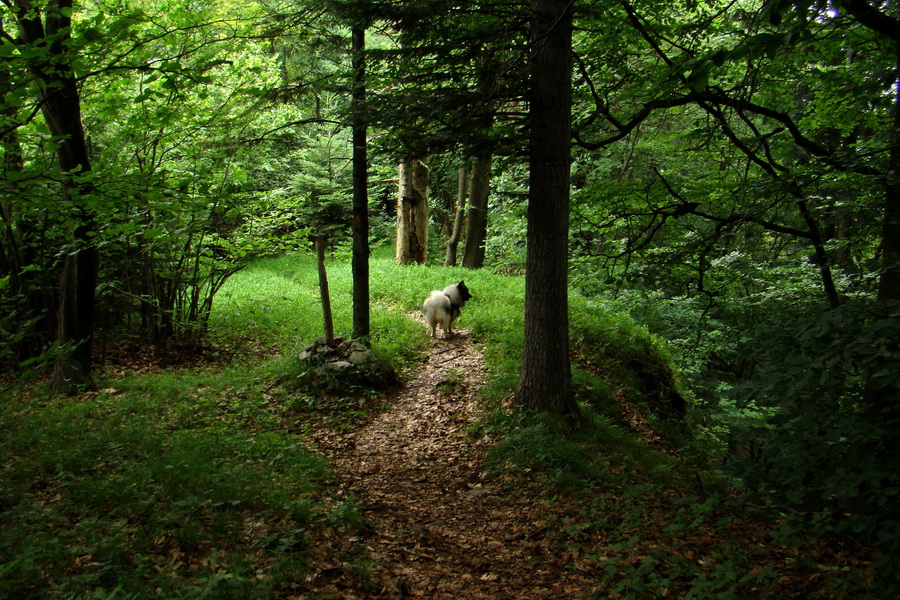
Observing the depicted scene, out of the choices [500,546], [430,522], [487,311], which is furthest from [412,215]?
[500,546]

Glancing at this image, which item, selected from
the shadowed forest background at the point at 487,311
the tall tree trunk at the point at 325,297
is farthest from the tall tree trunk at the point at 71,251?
the tall tree trunk at the point at 325,297

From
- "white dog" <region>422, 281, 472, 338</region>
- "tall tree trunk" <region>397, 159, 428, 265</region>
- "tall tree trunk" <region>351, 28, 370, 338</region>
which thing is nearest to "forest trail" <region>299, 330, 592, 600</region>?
"tall tree trunk" <region>351, 28, 370, 338</region>

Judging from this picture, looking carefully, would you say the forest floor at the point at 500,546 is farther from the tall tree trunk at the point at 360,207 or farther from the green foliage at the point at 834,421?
the tall tree trunk at the point at 360,207

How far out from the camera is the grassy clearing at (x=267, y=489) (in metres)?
3.61

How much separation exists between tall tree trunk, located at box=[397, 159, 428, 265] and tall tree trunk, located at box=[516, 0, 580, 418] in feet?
31.3

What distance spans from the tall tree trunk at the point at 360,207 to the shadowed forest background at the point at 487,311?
0.06 metres

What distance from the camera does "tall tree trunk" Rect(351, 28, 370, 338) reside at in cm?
777

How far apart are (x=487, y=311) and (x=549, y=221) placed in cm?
542

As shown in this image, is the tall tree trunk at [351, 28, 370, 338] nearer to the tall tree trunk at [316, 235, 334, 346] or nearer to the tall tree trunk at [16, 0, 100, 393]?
the tall tree trunk at [316, 235, 334, 346]

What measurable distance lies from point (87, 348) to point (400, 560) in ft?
21.2

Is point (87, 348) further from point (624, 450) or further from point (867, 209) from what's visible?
point (867, 209)

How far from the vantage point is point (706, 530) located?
4543 millimetres

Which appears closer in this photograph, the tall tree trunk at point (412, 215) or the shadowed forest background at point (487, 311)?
the shadowed forest background at point (487, 311)

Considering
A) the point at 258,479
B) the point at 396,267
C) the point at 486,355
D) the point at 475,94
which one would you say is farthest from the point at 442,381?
the point at 396,267
